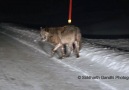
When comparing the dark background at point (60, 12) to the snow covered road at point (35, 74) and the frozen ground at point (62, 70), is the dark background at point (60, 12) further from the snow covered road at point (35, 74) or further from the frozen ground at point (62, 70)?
the snow covered road at point (35, 74)

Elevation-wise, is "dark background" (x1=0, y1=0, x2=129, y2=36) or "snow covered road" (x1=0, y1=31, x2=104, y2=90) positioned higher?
"snow covered road" (x1=0, y1=31, x2=104, y2=90)

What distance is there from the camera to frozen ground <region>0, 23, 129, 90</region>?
8.87m

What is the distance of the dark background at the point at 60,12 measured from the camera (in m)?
34.5

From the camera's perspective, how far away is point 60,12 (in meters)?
43.5

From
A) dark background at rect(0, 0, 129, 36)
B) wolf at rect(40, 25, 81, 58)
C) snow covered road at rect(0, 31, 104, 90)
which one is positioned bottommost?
dark background at rect(0, 0, 129, 36)

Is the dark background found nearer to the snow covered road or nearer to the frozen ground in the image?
the frozen ground

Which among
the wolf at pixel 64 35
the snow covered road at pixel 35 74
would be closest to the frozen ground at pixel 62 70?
the snow covered road at pixel 35 74

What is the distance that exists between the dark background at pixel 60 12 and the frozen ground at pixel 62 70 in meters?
14.3

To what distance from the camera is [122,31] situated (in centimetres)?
2691

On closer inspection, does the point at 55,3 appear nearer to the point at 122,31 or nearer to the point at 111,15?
the point at 111,15

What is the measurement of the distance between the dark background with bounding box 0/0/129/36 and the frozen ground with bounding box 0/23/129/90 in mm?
14263

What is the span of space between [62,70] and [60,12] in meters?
33.4

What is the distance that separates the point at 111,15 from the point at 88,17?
2.54 metres

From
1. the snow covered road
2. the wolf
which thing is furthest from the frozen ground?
the wolf
